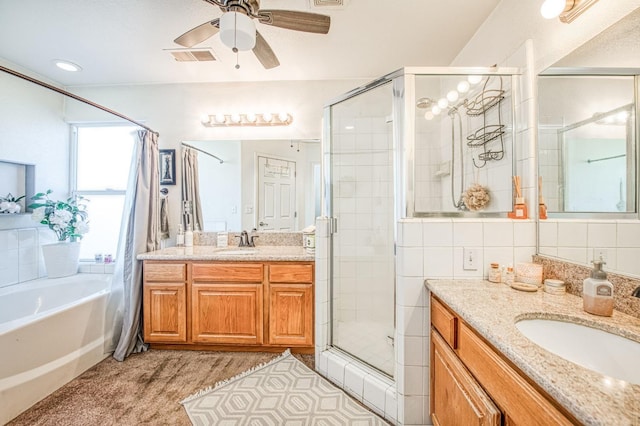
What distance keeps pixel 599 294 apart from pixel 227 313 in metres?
2.23

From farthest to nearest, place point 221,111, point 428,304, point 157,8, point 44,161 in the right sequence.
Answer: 1. point 221,111
2. point 44,161
3. point 157,8
4. point 428,304

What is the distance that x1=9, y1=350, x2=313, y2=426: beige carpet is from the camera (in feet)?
4.99

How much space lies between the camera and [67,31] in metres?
1.98

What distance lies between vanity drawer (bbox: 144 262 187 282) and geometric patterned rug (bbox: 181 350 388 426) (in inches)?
35.8

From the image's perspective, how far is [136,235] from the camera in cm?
226

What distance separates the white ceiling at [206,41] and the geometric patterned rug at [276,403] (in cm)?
253

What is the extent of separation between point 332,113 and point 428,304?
149cm

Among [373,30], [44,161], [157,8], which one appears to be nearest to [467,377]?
[373,30]

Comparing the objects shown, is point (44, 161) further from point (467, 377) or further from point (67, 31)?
point (467, 377)

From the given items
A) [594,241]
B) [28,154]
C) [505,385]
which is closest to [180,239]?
[28,154]

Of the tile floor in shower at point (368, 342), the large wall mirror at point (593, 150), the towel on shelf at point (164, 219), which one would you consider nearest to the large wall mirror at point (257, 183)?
the towel on shelf at point (164, 219)

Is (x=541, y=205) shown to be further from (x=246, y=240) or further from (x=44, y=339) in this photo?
(x=44, y=339)

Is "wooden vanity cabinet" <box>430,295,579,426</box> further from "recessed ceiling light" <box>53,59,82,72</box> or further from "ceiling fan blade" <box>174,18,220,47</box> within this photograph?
"recessed ceiling light" <box>53,59,82,72</box>

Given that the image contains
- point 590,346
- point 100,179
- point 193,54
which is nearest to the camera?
point 590,346
